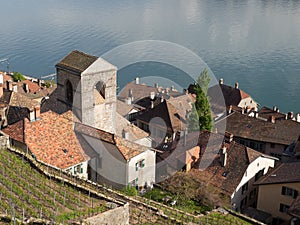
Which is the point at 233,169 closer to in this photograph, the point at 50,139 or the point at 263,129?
the point at 263,129

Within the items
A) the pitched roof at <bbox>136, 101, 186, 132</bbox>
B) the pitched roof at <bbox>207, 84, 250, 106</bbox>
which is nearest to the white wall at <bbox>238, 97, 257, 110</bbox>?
the pitched roof at <bbox>207, 84, 250, 106</bbox>

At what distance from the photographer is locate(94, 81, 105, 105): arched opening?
1188 inches

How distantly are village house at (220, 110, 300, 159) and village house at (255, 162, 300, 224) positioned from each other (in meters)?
8.99

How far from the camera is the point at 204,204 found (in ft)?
89.5

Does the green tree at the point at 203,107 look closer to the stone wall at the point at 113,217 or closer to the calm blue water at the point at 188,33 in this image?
the calm blue water at the point at 188,33

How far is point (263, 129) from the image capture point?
39344mm

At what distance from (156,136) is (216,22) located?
80597 mm

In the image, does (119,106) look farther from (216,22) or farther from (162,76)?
(216,22)

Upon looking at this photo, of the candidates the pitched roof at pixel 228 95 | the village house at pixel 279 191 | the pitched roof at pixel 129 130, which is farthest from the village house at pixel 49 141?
the pitched roof at pixel 228 95

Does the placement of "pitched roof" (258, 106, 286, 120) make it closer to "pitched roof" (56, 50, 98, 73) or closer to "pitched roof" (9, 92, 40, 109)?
"pitched roof" (56, 50, 98, 73)

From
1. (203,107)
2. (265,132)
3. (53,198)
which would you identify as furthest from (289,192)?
(53,198)

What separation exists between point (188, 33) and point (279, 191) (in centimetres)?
7729

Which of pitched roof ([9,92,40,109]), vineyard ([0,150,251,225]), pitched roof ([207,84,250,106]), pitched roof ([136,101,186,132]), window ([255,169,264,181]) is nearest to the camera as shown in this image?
vineyard ([0,150,251,225])

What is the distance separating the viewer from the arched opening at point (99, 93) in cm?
3019
